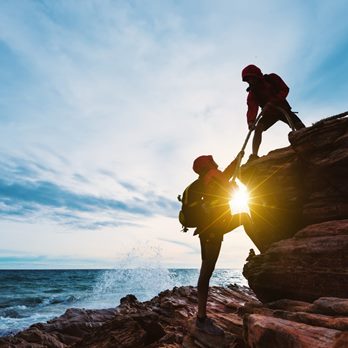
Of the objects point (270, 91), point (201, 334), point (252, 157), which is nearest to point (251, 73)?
point (270, 91)

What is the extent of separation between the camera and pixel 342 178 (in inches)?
313

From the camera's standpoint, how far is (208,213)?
6.95 m

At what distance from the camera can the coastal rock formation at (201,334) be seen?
173 inches

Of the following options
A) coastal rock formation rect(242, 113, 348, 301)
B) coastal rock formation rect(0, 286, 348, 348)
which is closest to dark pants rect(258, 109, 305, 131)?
coastal rock formation rect(242, 113, 348, 301)

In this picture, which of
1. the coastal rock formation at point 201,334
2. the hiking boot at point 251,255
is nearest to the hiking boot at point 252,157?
the hiking boot at point 251,255

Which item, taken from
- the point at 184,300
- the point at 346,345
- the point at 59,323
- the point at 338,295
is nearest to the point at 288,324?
the point at 346,345

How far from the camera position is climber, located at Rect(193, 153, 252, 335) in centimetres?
696

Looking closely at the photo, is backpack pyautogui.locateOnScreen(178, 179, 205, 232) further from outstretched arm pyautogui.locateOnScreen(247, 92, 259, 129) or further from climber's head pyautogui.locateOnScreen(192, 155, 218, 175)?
outstretched arm pyautogui.locateOnScreen(247, 92, 259, 129)

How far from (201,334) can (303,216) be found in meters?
4.11

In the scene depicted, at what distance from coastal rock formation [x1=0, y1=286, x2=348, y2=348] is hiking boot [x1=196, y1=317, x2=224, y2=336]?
0.11 metres

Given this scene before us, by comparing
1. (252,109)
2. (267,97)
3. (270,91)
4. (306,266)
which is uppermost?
(270,91)

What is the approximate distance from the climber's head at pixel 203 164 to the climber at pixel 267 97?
310 cm

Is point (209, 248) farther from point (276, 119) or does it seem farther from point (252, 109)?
point (276, 119)

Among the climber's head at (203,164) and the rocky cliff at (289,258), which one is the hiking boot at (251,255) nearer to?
the rocky cliff at (289,258)
